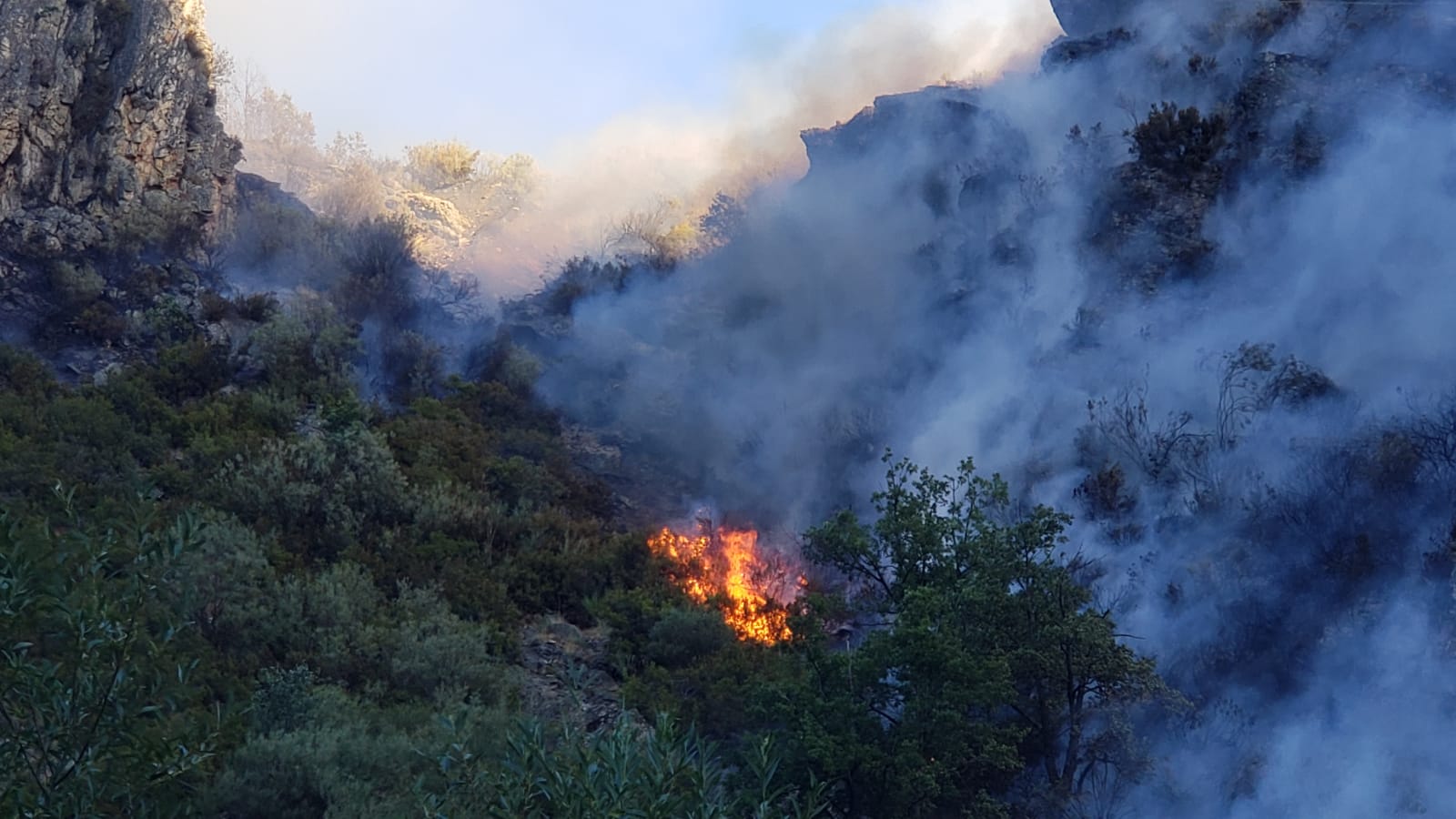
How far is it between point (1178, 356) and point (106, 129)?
20.8 m

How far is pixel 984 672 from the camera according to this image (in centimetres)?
1117

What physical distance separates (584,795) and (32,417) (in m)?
14.9

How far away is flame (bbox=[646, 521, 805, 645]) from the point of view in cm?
1685

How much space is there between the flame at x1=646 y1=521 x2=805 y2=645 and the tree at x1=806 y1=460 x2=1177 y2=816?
3.89 meters

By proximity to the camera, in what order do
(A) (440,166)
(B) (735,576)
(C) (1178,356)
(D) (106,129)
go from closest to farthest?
(C) (1178,356), (B) (735,576), (D) (106,129), (A) (440,166)

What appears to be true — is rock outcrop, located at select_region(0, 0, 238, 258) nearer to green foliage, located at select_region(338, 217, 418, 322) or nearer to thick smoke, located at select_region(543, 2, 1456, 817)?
green foliage, located at select_region(338, 217, 418, 322)

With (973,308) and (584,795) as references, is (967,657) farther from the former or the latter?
(973,308)

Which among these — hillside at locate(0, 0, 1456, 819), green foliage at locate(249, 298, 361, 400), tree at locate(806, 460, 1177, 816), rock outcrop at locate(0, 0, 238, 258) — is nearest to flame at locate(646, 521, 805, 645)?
hillside at locate(0, 0, 1456, 819)

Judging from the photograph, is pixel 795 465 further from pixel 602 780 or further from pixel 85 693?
pixel 85 693

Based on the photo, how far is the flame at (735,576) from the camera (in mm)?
16855

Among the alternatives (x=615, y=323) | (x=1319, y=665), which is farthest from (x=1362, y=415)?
(x=615, y=323)

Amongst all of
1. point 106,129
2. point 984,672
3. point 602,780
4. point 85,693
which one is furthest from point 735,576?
point 106,129

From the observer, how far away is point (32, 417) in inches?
664

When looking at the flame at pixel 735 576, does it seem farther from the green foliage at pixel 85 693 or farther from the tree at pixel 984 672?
the green foliage at pixel 85 693
